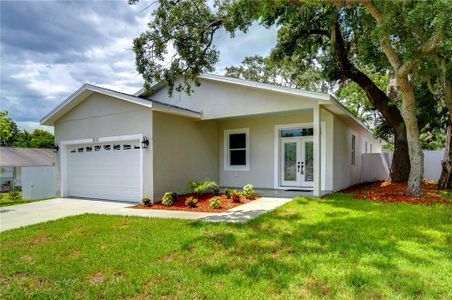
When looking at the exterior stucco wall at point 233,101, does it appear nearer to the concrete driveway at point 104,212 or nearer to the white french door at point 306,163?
the white french door at point 306,163

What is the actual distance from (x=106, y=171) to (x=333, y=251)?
954cm

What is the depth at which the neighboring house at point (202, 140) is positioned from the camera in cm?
1023

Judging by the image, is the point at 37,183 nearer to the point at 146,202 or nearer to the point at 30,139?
the point at 146,202

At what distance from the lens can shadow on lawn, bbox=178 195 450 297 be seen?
3624 mm

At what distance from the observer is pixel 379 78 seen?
2208 cm

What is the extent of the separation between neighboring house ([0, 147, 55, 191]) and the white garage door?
19.2 meters

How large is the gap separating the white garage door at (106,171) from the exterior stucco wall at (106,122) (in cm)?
48

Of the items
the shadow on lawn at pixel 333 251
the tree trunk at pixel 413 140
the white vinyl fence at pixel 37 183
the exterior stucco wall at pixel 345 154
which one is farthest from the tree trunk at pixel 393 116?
the white vinyl fence at pixel 37 183

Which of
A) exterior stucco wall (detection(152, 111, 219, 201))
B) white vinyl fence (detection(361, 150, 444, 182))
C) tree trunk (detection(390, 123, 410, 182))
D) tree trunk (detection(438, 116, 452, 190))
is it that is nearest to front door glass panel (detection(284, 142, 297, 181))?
exterior stucco wall (detection(152, 111, 219, 201))

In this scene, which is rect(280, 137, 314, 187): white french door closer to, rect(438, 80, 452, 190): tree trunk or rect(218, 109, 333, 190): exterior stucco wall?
rect(218, 109, 333, 190): exterior stucco wall

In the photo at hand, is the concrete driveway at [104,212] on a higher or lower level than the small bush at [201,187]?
lower

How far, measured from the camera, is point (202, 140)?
493 inches

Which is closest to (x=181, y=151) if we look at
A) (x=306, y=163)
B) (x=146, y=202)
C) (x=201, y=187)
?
(x=201, y=187)

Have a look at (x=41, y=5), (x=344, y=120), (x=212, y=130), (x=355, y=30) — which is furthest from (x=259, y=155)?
(x=41, y=5)
